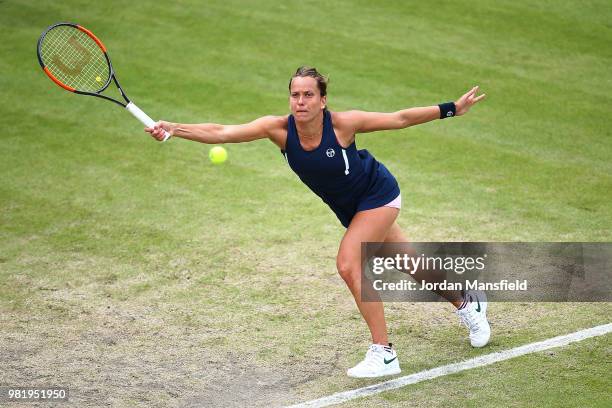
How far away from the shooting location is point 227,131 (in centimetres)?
692

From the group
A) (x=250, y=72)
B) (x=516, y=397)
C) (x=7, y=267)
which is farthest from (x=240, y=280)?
(x=250, y=72)

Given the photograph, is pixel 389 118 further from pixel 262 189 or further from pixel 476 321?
pixel 262 189

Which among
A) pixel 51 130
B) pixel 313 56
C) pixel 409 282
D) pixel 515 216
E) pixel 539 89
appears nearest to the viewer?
pixel 409 282

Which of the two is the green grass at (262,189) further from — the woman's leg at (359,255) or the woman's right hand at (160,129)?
the woman's right hand at (160,129)

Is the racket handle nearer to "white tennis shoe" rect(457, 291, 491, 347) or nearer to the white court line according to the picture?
the white court line

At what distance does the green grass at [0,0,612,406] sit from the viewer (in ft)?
23.4

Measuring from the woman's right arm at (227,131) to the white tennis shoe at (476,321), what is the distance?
2046 mm

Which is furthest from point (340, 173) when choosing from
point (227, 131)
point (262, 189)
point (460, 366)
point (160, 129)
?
point (262, 189)

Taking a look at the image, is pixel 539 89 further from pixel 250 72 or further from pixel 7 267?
pixel 7 267

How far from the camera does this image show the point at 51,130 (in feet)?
40.6

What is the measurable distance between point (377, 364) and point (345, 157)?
1516 millimetres

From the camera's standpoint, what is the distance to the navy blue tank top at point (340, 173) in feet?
22.1

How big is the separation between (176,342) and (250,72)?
7147mm

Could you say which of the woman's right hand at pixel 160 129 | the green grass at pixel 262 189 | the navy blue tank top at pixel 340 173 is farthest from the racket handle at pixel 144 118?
the green grass at pixel 262 189
